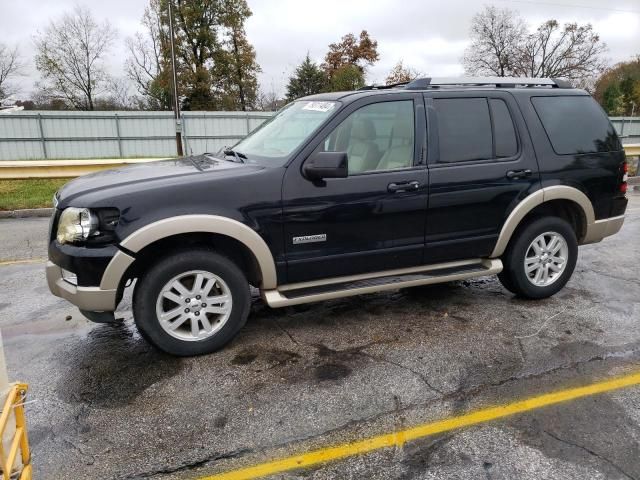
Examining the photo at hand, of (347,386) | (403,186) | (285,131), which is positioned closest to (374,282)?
(403,186)

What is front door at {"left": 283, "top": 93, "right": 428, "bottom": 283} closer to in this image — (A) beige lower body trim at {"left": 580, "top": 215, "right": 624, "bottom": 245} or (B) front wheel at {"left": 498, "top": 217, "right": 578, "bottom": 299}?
(B) front wheel at {"left": 498, "top": 217, "right": 578, "bottom": 299}

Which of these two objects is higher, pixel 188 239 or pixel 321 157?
pixel 321 157

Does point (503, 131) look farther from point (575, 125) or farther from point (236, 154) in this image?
point (236, 154)

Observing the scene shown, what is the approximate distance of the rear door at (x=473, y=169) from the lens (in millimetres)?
4191

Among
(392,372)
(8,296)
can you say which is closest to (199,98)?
(8,296)

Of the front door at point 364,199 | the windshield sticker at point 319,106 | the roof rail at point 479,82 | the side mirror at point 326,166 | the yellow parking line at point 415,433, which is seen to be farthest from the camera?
the roof rail at point 479,82

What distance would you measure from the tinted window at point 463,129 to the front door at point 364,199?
20 cm

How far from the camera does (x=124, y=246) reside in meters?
3.33

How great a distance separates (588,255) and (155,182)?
213 inches

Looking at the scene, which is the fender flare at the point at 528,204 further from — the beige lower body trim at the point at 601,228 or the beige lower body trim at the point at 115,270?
the beige lower body trim at the point at 115,270

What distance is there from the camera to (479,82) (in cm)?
454

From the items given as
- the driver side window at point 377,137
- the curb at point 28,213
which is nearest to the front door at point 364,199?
the driver side window at point 377,137

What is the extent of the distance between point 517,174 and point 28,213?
895 cm

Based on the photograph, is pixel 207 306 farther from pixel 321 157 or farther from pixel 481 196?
pixel 481 196
